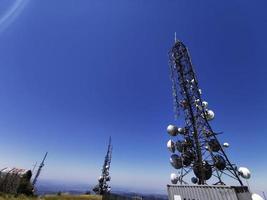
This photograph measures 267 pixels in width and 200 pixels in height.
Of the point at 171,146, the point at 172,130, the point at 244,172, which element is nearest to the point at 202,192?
the point at 244,172

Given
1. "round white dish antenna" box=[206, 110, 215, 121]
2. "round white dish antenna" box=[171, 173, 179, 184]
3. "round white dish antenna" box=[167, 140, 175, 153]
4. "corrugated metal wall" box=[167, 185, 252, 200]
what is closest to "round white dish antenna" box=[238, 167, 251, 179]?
"round white dish antenna" box=[206, 110, 215, 121]

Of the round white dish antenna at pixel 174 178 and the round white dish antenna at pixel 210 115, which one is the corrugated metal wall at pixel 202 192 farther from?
the round white dish antenna at pixel 210 115

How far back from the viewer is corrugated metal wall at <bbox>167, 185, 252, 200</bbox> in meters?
13.6

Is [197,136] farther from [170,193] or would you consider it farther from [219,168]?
[170,193]

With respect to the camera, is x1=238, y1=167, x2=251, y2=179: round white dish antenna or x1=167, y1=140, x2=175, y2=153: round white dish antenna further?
x1=167, y1=140, x2=175, y2=153: round white dish antenna

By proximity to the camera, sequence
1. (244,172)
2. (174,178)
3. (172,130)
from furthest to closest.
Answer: (172,130) → (174,178) → (244,172)

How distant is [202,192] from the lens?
51.6 ft

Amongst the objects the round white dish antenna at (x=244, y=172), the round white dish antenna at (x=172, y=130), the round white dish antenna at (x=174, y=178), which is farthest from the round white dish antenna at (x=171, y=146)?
the round white dish antenna at (x=244, y=172)

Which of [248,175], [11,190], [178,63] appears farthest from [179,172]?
[11,190]

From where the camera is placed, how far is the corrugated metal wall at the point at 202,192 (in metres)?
13.6

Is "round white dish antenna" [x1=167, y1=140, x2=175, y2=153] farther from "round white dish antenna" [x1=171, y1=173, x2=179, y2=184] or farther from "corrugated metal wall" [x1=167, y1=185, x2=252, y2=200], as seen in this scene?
"corrugated metal wall" [x1=167, y1=185, x2=252, y2=200]

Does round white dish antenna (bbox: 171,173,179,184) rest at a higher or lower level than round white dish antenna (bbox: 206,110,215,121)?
lower

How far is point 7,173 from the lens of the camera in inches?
1172

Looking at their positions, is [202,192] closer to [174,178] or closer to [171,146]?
[174,178]
